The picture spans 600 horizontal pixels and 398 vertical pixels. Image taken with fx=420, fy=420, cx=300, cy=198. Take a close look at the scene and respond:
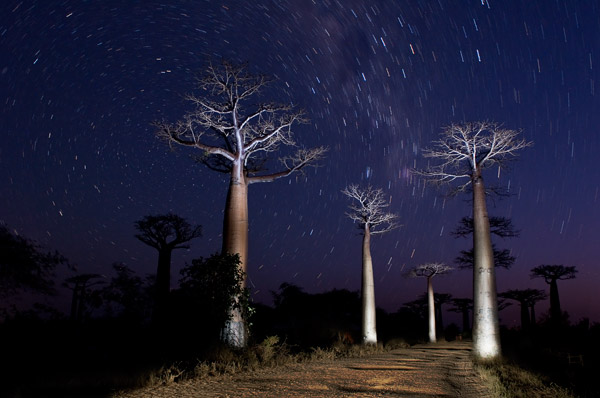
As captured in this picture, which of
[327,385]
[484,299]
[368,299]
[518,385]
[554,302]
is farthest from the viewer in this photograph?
[554,302]

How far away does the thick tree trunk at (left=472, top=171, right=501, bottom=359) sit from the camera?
38.9 ft

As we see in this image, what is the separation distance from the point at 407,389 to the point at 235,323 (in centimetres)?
501

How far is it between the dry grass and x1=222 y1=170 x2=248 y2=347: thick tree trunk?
543 cm

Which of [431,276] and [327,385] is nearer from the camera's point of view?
[327,385]

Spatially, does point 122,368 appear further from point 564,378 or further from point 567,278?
point 567,278

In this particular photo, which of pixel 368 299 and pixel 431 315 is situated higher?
pixel 368 299

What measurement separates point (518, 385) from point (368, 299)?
11718 mm

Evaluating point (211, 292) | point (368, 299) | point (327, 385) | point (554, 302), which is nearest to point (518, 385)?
point (327, 385)

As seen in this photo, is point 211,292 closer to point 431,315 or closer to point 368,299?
point 368,299

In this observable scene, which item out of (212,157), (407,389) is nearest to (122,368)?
(407,389)

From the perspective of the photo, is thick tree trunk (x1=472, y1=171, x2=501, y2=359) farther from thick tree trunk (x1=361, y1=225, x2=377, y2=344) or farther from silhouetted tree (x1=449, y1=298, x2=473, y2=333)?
silhouetted tree (x1=449, y1=298, x2=473, y2=333)

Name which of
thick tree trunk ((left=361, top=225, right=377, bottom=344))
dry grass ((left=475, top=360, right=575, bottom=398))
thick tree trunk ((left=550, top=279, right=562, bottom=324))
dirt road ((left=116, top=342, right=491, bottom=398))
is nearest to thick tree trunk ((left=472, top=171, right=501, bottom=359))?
dry grass ((left=475, top=360, right=575, bottom=398))

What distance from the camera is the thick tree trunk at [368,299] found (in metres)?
18.3

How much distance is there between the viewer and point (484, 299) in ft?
40.0
